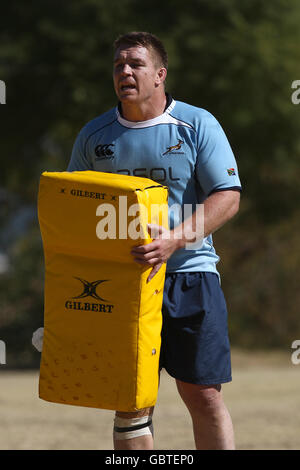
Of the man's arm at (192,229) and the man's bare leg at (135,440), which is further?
the man's bare leg at (135,440)

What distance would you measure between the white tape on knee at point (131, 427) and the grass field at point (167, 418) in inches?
102

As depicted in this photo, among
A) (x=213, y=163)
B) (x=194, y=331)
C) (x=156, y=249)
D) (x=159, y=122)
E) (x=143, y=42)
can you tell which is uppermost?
(x=143, y=42)

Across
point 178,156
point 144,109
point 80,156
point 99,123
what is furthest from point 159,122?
point 80,156

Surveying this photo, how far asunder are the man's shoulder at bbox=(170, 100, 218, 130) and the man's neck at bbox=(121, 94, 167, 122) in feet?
0.21

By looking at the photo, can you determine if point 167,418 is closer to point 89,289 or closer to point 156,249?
point 89,289

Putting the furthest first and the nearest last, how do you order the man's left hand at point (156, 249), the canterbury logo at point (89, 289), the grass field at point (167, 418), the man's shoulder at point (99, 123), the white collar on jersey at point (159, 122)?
1. the grass field at point (167, 418)
2. the man's shoulder at point (99, 123)
3. the white collar on jersey at point (159, 122)
4. the canterbury logo at point (89, 289)
5. the man's left hand at point (156, 249)

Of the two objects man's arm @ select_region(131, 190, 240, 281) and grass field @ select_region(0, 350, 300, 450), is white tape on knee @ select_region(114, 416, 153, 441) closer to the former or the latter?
man's arm @ select_region(131, 190, 240, 281)

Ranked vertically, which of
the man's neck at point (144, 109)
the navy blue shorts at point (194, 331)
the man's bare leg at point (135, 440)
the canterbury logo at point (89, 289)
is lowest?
the man's bare leg at point (135, 440)

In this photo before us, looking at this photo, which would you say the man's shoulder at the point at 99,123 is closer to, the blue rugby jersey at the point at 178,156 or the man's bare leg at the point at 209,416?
the blue rugby jersey at the point at 178,156

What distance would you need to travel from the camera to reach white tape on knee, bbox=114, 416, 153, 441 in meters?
3.80

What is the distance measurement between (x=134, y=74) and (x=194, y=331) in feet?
3.83

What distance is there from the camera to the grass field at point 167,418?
21.7ft

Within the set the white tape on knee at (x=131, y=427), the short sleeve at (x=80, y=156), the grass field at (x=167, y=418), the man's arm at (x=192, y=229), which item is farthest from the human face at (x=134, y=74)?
the grass field at (x=167, y=418)

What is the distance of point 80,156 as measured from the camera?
4121mm
